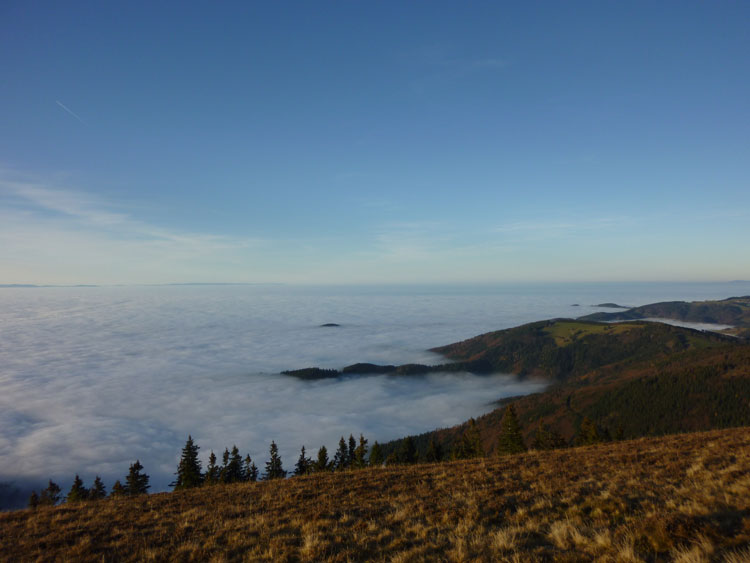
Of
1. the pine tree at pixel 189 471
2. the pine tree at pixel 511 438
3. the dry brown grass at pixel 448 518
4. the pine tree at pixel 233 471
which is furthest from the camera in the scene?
the pine tree at pixel 233 471

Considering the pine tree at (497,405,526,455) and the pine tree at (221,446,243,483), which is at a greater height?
the pine tree at (497,405,526,455)

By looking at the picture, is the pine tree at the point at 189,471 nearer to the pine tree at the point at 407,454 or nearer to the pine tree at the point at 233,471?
the pine tree at the point at 233,471

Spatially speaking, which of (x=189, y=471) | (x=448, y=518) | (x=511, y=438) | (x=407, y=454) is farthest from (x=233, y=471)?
(x=448, y=518)

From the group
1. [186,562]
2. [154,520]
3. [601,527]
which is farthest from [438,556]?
[154,520]

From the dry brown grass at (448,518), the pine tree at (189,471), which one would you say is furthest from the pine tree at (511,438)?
the pine tree at (189,471)

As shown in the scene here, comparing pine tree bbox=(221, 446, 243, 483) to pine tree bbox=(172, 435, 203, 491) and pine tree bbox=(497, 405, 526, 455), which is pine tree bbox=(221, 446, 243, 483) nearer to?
pine tree bbox=(172, 435, 203, 491)

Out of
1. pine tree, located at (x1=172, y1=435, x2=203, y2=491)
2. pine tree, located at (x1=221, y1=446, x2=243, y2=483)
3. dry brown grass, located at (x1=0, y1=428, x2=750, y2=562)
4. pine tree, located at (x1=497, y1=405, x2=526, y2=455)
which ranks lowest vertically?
pine tree, located at (x1=221, y1=446, x2=243, y2=483)

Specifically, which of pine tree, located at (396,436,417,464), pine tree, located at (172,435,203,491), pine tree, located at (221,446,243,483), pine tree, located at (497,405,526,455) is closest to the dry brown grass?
pine tree, located at (497,405,526,455)

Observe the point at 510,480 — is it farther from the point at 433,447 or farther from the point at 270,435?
the point at 270,435

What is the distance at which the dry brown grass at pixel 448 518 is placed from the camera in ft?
20.7

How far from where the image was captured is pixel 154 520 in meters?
11.4

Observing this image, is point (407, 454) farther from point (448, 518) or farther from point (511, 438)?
point (448, 518)

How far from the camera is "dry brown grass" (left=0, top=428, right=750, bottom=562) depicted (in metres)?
6.30

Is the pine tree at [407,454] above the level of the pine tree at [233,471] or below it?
above
